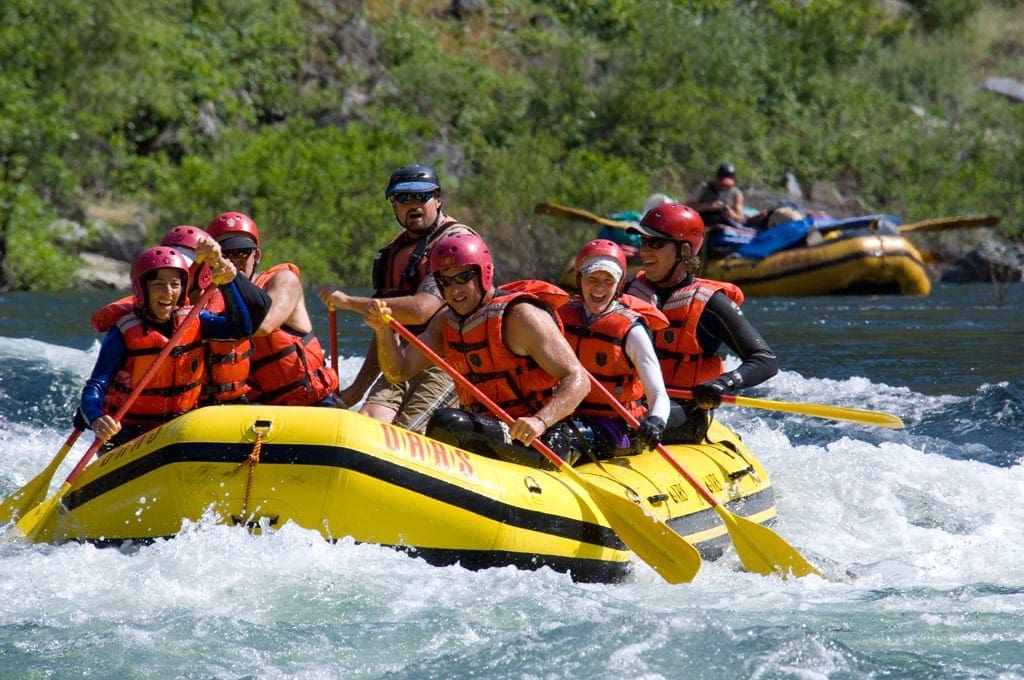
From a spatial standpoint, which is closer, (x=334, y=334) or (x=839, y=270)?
(x=334, y=334)

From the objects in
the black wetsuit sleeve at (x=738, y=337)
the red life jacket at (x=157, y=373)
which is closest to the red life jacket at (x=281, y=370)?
the red life jacket at (x=157, y=373)

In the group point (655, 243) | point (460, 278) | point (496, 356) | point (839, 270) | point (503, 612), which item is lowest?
point (839, 270)

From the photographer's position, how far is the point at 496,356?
18.9 ft

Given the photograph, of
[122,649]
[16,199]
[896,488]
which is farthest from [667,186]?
[122,649]

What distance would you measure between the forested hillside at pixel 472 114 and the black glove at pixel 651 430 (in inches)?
615

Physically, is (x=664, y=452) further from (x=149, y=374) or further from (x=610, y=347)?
(x=149, y=374)

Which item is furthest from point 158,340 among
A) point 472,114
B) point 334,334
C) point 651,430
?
point 472,114

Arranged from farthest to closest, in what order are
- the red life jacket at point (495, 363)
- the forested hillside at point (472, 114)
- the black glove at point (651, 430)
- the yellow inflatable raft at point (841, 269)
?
the forested hillside at point (472, 114)
the yellow inflatable raft at point (841, 269)
the black glove at point (651, 430)
the red life jacket at point (495, 363)

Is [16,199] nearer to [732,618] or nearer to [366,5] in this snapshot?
[366,5]

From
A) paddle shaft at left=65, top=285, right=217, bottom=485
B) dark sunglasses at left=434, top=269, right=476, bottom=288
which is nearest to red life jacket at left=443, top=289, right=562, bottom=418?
dark sunglasses at left=434, top=269, right=476, bottom=288

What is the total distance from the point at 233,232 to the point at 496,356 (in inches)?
51.0

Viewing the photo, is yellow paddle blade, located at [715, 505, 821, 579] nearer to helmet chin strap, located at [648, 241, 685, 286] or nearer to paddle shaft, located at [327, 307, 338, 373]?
helmet chin strap, located at [648, 241, 685, 286]

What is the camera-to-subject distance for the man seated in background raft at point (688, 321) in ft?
21.7

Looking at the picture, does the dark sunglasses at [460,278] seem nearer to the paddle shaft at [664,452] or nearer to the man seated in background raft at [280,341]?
the paddle shaft at [664,452]
